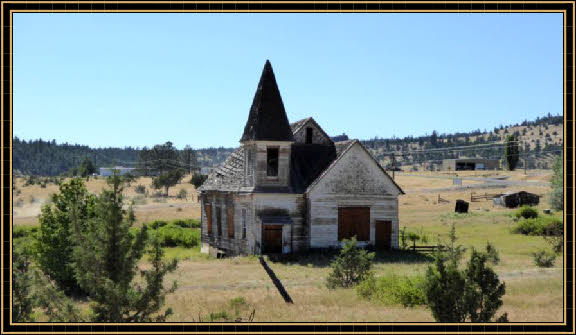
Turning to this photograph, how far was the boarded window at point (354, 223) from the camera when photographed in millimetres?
33875

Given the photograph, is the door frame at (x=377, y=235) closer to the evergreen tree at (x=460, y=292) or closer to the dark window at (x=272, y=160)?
the dark window at (x=272, y=160)

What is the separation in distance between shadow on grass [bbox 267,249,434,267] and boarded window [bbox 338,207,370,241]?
1.15m

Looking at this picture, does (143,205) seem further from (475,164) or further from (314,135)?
(475,164)

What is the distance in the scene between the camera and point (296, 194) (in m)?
33.3

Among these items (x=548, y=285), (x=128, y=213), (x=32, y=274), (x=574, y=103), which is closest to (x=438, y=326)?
(x=574, y=103)

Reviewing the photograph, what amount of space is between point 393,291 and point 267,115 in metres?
15.7

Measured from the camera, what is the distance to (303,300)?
19734 mm

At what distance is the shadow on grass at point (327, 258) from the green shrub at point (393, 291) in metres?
8.59

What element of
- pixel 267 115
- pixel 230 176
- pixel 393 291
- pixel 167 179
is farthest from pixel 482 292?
pixel 167 179

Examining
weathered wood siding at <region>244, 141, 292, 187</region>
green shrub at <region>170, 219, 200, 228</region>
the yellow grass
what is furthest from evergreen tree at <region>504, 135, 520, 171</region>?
weathered wood siding at <region>244, 141, 292, 187</region>

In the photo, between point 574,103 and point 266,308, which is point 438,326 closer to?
point 574,103

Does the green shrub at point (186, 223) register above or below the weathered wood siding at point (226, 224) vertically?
below

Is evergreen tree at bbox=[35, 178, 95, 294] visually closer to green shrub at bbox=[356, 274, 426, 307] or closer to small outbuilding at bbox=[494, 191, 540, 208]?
green shrub at bbox=[356, 274, 426, 307]

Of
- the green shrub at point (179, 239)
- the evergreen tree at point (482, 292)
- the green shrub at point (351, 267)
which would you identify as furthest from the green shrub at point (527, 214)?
the evergreen tree at point (482, 292)
